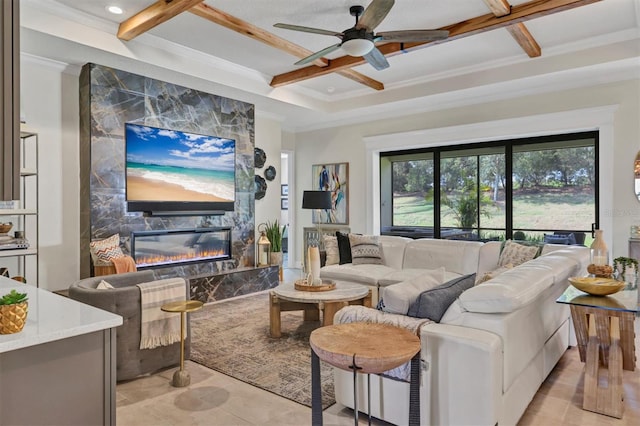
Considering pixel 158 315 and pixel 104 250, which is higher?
pixel 104 250

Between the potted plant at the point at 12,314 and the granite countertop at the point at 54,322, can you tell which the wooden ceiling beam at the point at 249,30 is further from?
the potted plant at the point at 12,314

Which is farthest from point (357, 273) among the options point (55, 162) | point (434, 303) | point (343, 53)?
point (55, 162)

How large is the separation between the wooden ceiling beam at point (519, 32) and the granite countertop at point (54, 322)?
3.54 meters

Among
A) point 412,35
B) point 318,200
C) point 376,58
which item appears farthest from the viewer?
point 318,200

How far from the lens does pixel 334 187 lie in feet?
24.5

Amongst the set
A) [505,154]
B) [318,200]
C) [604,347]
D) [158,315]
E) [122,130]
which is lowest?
[604,347]

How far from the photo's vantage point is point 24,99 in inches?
167

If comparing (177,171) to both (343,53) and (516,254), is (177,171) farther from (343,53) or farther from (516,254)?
(516,254)

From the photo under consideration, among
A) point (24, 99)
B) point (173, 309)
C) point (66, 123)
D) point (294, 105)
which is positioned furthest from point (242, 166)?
point (173, 309)

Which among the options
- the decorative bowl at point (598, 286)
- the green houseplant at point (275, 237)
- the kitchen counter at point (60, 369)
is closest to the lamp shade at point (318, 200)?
the green houseplant at point (275, 237)

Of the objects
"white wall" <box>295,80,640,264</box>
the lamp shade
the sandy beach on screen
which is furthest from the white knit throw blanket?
"white wall" <box>295,80,640,264</box>

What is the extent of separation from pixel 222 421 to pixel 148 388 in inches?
29.9

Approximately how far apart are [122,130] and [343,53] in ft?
8.71

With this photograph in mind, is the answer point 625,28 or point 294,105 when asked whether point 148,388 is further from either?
point 625,28
